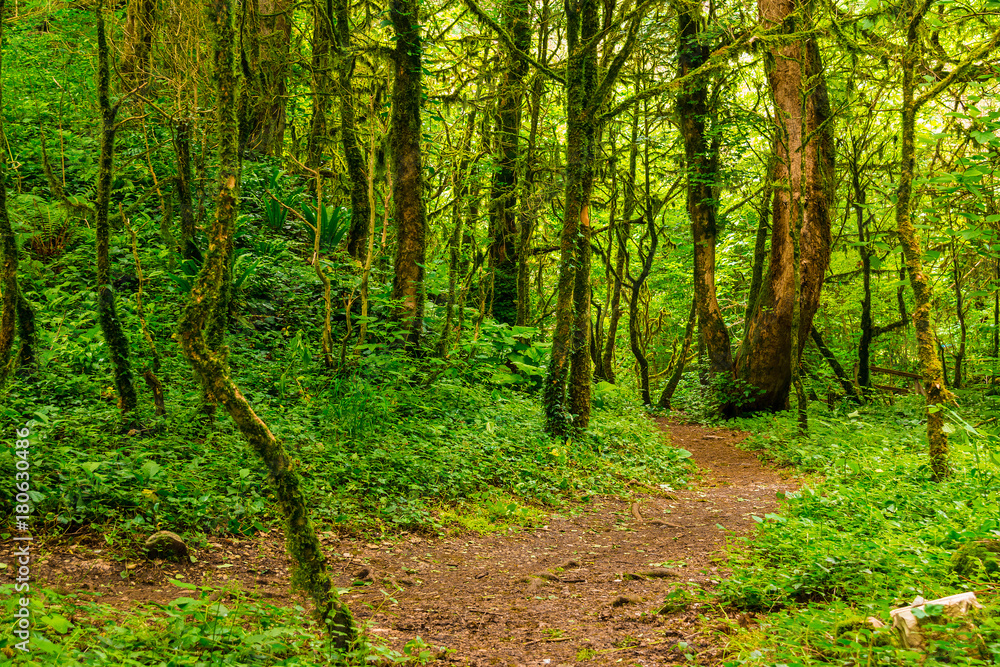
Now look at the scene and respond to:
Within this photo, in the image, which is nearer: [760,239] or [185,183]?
[185,183]

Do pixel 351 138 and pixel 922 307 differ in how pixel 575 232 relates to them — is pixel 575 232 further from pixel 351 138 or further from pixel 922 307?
pixel 922 307

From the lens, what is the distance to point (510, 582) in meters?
4.33

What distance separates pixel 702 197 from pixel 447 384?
7319 mm

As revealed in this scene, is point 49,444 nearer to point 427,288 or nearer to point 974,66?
point 427,288

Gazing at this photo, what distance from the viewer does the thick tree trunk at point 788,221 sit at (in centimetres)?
1064

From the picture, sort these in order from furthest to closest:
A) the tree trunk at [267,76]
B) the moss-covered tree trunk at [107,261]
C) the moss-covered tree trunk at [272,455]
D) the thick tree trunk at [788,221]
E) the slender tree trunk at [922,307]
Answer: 1. the thick tree trunk at [788,221]
2. the tree trunk at [267,76]
3. the moss-covered tree trunk at [107,261]
4. the slender tree trunk at [922,307]
5. the moss-covered tree trunk at [272,455]

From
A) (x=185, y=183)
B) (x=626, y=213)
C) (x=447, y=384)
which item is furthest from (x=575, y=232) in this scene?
(x=626, y=213)

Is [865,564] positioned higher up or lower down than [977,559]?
lower down

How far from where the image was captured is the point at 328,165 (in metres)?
12.0

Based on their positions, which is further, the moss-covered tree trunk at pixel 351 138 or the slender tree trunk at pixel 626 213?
the slender tree trunk at pixel 626 213

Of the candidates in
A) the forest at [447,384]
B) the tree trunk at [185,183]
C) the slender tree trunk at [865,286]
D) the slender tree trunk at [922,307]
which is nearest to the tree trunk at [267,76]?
the forest at [447,384]

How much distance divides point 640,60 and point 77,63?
9698 millimetres

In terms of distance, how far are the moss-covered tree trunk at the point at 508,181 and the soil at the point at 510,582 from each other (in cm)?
651

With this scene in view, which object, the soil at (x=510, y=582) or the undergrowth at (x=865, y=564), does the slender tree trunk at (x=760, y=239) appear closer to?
the undergrowth at (x=865, y=564)
